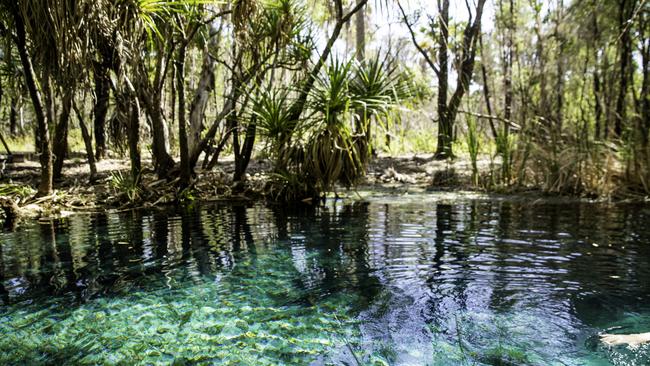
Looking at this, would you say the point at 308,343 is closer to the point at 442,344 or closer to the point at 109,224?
the point at 442,344

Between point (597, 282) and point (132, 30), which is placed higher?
point (132, 30)

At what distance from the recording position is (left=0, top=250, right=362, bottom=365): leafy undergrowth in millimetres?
2270

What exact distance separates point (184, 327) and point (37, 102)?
4.97 m

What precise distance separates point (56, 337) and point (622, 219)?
6.47 metres

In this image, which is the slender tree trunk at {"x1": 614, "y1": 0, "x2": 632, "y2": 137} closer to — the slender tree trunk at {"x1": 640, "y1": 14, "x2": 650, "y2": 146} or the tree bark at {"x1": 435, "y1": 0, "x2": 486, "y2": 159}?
the slender tree trunk at {"x1": 640, "y1": 14, "x2": 650, "y2": 146}

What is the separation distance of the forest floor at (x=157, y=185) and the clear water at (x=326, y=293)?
5.83 feet

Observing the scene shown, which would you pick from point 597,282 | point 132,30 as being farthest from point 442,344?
point 132,30

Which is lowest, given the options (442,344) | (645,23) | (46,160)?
(442,344)

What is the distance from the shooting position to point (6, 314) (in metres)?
2.79

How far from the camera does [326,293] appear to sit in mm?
3158

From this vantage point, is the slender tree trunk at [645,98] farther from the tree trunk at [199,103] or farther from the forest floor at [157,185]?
the tree trunk at [199,103]

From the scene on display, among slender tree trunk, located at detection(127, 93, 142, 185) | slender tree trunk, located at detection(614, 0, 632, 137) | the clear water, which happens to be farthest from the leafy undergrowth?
slender tree trunk, located at detection(614, 0, 632, 137)

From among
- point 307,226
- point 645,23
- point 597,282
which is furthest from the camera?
point 645,23

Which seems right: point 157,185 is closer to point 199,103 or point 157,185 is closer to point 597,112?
point 199,103
